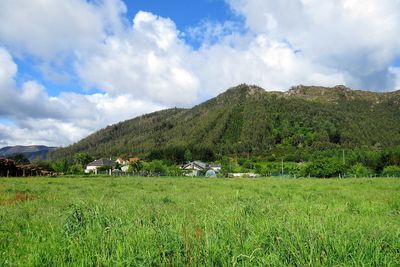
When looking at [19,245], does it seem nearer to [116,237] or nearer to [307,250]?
[116,237]

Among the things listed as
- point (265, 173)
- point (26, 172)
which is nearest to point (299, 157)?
point (265, 173)

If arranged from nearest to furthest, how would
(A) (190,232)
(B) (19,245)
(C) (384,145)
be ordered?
(A) (190,232) < (B) (19,245) < (C) (384,145)

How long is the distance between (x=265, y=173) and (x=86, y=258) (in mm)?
103441

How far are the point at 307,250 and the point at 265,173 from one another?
102743 mm

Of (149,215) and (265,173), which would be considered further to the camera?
(265,173)

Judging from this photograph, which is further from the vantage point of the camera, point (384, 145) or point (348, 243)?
point (384, 145)

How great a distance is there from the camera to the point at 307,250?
4336 millimetres

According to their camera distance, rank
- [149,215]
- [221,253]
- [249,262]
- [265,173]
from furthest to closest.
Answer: [265,173], [149,215], [221,253], [249,262]

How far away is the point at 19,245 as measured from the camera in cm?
573

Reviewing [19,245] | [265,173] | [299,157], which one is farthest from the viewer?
[299,157]

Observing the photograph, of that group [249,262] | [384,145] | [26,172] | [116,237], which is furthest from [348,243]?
[384,145]

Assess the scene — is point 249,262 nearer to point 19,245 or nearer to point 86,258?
point 86,258

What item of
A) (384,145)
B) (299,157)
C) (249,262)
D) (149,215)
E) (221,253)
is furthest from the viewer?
(384,145)

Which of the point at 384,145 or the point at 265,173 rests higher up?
the point at 384,145
